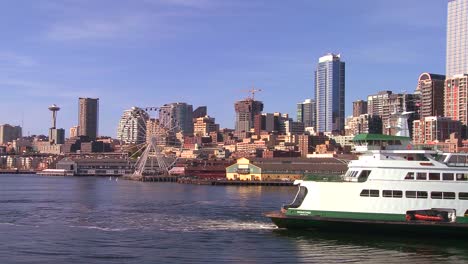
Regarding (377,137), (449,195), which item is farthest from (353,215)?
(449,195)

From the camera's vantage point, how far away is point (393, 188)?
34188 millimetres

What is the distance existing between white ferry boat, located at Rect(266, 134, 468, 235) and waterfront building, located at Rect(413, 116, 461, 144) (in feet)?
503

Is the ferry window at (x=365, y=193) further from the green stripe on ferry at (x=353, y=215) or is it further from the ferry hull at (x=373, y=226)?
the ferry hull at (x=373, y=226)

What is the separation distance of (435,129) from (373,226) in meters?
158

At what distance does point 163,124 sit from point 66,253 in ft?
332

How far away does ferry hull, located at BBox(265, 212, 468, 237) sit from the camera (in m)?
33.2

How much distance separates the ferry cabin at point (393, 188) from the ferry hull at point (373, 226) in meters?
0.31

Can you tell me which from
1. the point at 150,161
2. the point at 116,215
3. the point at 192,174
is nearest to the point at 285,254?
the point at 116,215

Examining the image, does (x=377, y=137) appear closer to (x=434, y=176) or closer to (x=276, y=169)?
(x=434, y=176)

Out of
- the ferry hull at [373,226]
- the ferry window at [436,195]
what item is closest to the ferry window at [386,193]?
the ferry hull at [373,226]

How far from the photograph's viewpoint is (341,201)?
115ft

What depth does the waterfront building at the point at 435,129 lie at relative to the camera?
603ft

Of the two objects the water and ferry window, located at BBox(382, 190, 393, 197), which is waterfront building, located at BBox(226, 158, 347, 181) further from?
ferry window, located at BBox(382, 190, 393, 197)

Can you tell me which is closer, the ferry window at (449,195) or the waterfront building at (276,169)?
the ferry window at (449,195)
